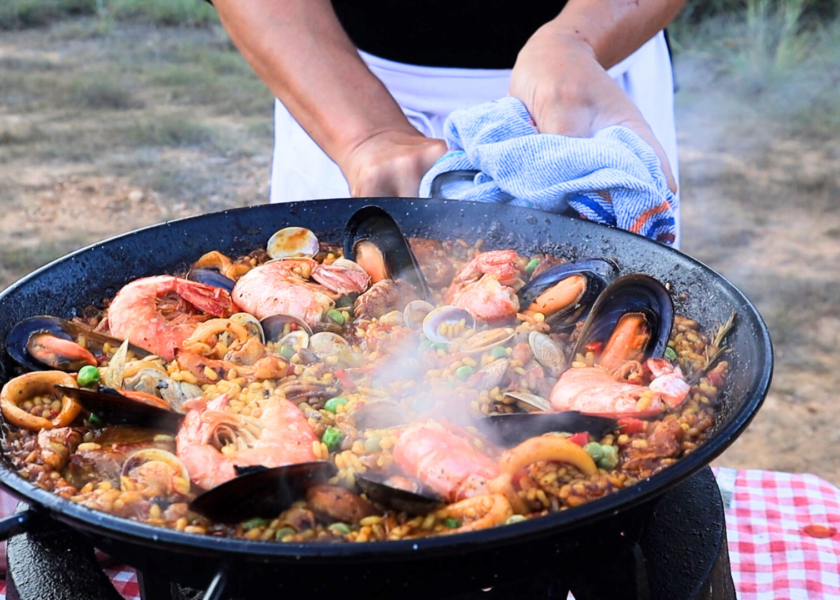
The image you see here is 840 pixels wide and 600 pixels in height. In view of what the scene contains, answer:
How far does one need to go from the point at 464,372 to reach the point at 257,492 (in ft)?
2.14

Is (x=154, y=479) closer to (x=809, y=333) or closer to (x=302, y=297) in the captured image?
(x=302, y=297)

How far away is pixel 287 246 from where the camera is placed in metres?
2.48

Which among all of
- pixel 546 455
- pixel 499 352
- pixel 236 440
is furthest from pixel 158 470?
pixel 499 352

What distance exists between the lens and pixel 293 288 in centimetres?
223

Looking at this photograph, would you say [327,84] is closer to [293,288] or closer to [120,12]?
[293,288]

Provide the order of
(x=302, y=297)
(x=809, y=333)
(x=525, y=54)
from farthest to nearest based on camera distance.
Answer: (x=809, y=333)
(x=525, y=54)
(x=302, y=297)

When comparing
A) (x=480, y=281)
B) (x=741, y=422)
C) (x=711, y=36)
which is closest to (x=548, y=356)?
(x=480, y=281)

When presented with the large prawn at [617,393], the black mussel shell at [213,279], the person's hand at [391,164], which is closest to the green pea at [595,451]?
the large prawn at [617,393]

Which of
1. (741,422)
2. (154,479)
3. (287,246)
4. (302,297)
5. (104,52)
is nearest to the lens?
(741,422)

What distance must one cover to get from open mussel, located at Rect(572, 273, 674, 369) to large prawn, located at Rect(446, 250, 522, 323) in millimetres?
248

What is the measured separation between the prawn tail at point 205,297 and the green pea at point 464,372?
0.68 meters

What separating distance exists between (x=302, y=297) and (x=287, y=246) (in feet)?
1.05

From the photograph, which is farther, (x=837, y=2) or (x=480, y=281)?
(x=837, y=2)

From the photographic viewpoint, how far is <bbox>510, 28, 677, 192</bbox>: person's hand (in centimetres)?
256
